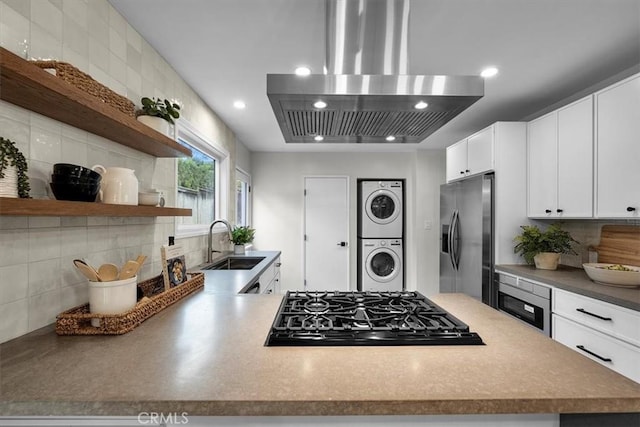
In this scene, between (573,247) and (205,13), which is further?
(573,247)

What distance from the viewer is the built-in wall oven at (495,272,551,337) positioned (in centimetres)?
214

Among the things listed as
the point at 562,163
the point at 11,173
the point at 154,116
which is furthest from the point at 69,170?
the point at 562,163

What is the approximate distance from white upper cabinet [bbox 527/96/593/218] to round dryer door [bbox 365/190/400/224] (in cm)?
238

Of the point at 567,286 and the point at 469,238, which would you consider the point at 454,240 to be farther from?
the point at 567,286

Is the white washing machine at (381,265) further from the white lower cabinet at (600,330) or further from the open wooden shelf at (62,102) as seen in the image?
Answer: the open wooden shelf at (62,102)

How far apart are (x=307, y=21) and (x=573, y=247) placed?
9.41 feet

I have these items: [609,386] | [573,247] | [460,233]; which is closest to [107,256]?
[609,386]

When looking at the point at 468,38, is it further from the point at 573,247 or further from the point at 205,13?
the point at 573,247

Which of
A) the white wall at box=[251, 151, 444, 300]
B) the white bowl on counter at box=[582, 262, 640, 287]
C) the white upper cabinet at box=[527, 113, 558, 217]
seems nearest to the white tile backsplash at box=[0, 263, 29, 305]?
the white bowl on counter at box=[582, 262, 640, 287]

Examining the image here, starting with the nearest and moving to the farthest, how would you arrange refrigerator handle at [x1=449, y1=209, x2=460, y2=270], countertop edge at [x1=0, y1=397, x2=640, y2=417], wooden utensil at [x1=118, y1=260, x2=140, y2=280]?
countertop edge at [x1=0, y1=397, x2=640, y2=417]
wooden utensil at [x1=118, y1=260, x2=140, y2=280]
refrigerator handle at [x1=449, y1=209, x2=460, y2=270]

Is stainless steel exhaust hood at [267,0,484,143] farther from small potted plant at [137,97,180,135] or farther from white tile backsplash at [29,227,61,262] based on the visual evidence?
white tile backsplash at [29,227,61,262]

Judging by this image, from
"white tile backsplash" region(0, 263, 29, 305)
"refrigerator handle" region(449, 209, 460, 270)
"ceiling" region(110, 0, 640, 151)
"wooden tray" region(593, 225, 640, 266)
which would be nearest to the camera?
"white tile backsplash" region(0, 263, 29, 305)

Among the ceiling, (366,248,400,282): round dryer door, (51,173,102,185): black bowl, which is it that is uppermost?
the ceiling

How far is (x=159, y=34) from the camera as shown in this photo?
5.71 feet
